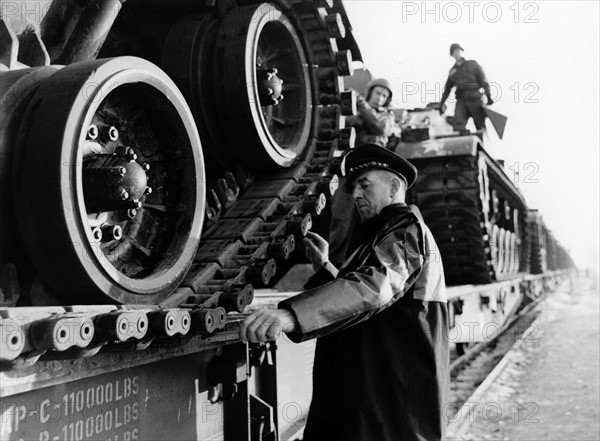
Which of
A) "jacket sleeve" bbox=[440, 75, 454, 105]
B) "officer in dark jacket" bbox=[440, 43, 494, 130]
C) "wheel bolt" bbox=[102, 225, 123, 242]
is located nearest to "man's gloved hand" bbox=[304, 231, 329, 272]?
"wheel bolt" bbox=[102, 225, 123, 242]

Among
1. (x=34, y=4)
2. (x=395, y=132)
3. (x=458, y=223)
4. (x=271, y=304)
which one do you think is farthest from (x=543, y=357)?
(x=34, y=4)

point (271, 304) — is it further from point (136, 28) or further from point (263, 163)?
point (136, 28)

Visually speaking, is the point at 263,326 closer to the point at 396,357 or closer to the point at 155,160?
the point at 396,357

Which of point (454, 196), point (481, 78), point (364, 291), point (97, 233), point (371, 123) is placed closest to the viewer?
point (364, 291)

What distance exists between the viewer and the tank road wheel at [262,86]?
3.77 meters

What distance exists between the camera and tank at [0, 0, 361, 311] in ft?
7.86

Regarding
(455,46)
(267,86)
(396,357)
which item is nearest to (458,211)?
(455,46)

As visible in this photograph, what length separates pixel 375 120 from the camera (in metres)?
6.11

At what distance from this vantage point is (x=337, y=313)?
7.55 ft

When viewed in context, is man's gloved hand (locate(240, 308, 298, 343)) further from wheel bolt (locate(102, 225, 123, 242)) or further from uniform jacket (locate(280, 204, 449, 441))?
wheel bolt (locate(102, 225, 123, 242))

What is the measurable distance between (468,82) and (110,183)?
8.04 m

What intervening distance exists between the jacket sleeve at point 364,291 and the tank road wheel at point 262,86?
1453 mm

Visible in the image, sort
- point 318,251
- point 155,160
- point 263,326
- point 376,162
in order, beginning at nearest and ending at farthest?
point 263,326 → point 376,162 → point 155,160 → point 318,251

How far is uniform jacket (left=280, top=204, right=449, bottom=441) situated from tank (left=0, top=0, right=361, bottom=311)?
576 mm
